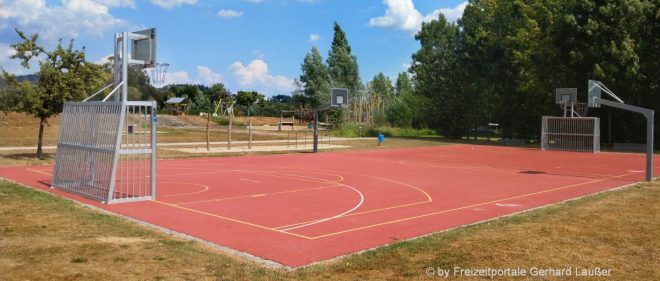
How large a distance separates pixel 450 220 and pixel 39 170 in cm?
1481

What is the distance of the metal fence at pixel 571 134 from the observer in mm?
34284

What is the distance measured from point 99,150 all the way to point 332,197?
5.65 metres

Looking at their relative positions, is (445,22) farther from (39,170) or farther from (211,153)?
(39,170)

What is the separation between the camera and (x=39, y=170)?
62.7 ft

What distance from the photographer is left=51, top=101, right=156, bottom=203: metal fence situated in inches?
499

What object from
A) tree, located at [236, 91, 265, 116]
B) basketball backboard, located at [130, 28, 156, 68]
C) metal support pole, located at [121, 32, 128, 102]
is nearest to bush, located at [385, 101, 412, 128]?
tree, located at [236, 91, 265, 116]

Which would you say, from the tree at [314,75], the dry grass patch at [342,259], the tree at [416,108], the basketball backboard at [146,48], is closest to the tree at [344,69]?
the tree at [314,75]

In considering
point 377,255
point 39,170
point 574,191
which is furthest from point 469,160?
point 377,255

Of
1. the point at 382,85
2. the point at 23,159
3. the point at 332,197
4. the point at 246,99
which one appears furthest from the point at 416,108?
the point at 332,197

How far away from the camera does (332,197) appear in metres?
13.8

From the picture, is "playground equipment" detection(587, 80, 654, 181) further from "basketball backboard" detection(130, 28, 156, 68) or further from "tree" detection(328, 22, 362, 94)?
"tree" detection(328, 22, 362, 94)

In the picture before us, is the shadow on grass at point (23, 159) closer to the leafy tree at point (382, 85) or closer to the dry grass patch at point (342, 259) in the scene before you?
the dry grass patch at point (342, 259)

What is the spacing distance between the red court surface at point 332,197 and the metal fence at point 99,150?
45cm

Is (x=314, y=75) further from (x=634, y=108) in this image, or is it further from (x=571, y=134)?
(x=634, y=108)
